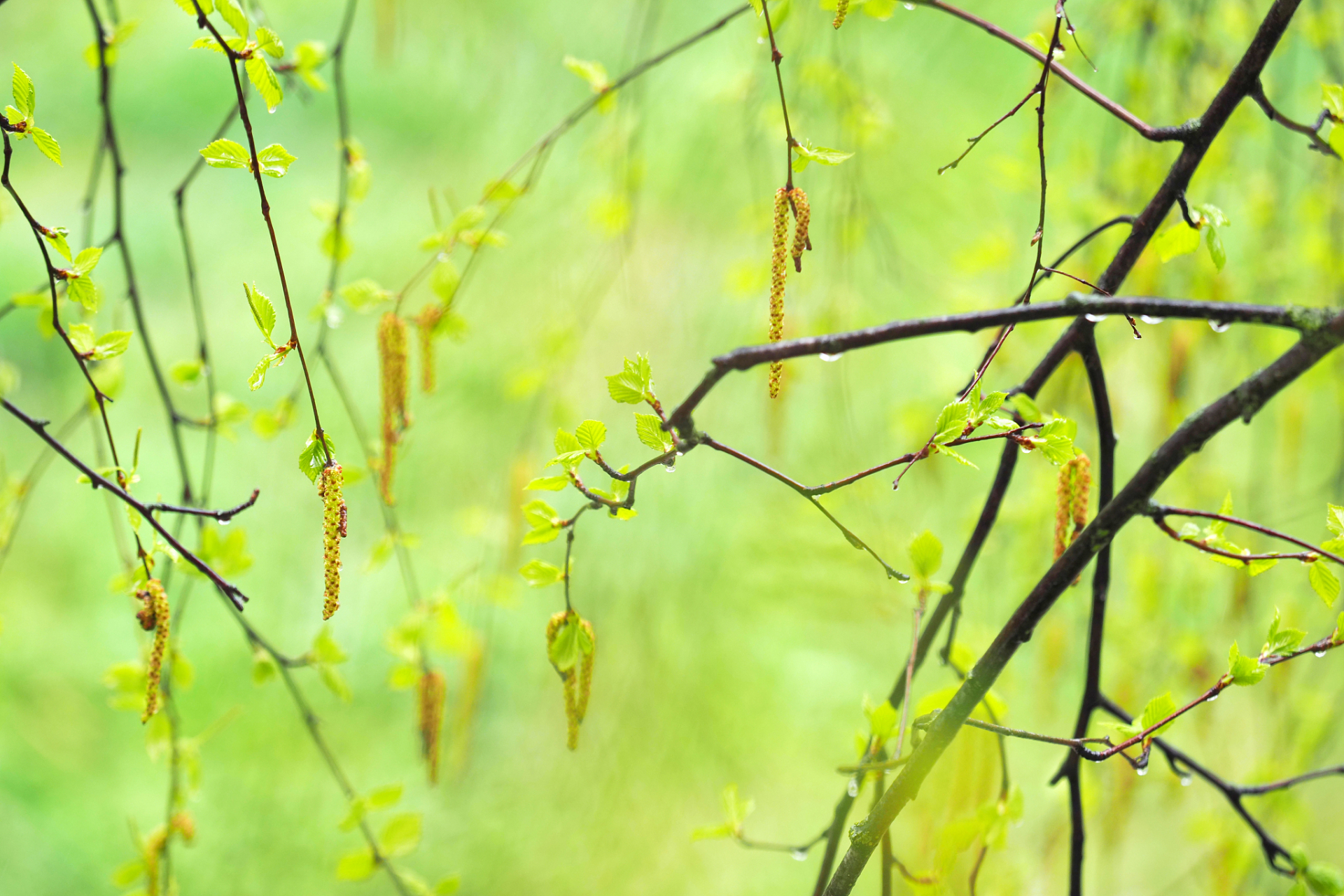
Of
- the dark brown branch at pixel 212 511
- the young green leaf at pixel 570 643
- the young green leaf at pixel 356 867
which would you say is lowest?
the young green leaf at pixel 356 867

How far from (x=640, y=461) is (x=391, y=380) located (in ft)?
2.21

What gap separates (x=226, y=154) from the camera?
0.29 meters

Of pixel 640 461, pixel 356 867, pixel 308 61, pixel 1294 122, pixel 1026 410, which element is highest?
pixel 640 461

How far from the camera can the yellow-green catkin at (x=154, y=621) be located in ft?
→ 1.03

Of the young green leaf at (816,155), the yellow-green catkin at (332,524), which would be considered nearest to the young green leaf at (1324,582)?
the young green leaf at (816,155)

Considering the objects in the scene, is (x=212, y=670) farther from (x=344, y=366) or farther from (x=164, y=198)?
(x=164, y=198)

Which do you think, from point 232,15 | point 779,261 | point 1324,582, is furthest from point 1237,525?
point 232,15

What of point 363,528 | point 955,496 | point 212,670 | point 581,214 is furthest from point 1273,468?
point 212,670

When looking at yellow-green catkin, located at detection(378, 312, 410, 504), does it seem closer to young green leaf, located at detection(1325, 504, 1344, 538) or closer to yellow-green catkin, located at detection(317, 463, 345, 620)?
yellow-green catkin, located at detection(317, 463, 345, 620)

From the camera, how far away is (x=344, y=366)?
125 cm

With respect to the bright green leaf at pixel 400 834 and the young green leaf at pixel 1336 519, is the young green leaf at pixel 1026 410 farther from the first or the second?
the bright green leaf at pixel 400 834

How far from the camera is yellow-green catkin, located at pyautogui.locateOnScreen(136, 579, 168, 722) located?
0.31 metres

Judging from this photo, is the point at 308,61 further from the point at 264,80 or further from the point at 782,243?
the point at 782,243

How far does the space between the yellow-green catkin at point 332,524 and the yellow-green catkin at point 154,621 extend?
83mm
